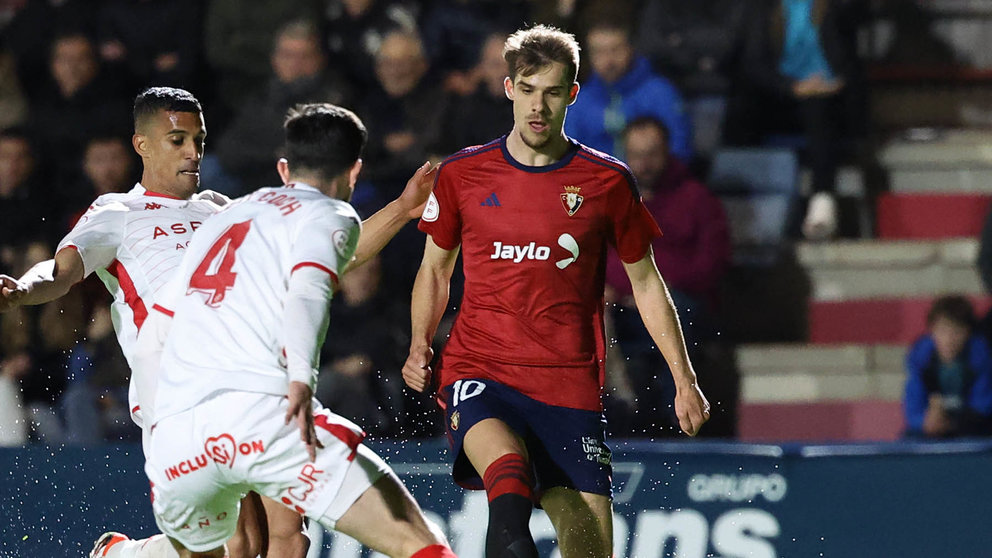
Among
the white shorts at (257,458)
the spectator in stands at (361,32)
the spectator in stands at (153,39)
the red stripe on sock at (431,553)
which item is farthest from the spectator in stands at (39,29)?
the red stripe on sock at (431,553)

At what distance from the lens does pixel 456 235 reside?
5.79m

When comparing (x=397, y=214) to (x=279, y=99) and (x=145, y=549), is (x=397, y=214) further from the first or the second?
(x=279, y=99)

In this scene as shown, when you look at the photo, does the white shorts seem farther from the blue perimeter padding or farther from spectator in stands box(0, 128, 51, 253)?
spectator in stands box(0, 128, 51, 253)

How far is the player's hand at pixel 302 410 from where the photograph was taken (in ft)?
14.3

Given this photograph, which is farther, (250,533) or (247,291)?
(250,533)

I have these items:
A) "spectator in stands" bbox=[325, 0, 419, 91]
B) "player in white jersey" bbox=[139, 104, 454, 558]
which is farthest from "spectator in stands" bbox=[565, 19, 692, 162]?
"player in white jersey" bbox=[139, 104, 454, 558]

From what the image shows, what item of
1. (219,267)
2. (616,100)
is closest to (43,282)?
(219,267)

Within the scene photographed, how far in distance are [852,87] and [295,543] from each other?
6.36 m

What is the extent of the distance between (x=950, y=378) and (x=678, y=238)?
70.4 inches

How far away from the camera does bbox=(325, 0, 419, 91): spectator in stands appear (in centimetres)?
1059

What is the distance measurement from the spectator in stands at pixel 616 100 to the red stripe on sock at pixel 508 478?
195 inches

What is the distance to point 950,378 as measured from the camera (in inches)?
362

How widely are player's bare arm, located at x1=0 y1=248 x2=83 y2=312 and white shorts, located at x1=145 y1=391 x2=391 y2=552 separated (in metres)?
0.85

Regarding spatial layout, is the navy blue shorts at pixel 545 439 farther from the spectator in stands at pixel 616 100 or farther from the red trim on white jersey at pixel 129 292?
the spectator in stands at pixel 616 100
